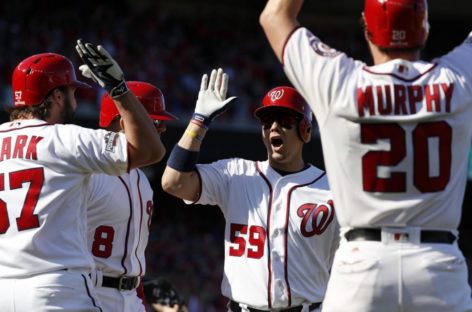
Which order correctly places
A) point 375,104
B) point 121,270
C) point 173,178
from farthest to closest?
point 121,270 < point 173,178 < point 375,104

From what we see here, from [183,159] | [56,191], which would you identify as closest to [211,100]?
[183,159]

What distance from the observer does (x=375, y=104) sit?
12.2 feet

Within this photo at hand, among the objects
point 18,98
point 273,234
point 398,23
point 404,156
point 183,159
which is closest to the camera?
point 404,156

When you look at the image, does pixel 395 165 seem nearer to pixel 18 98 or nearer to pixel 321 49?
pixel 321 49

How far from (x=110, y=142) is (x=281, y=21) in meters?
1.03

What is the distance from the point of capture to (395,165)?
3688 mm

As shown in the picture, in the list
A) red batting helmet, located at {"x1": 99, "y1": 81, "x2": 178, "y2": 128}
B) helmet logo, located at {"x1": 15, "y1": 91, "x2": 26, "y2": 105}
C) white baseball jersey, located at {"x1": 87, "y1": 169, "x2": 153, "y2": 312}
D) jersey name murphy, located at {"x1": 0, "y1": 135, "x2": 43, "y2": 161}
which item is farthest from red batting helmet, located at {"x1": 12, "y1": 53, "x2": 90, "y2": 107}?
red batting helmet, located at {"x1": 99, "y1": 81, "x2": 178, "y2": 128}

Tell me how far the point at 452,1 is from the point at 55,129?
21020 millimetres

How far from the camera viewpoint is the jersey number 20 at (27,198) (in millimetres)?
4422

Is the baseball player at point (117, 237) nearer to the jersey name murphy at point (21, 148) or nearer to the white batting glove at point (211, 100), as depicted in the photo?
the white batting glove at point (211, 100)

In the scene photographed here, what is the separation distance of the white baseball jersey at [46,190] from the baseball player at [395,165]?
3.60 ft

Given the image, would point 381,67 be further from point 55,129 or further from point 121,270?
point 121,270

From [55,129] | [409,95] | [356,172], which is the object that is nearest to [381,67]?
[409,95]

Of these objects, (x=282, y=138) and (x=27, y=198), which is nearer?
(x=27, y=198)
